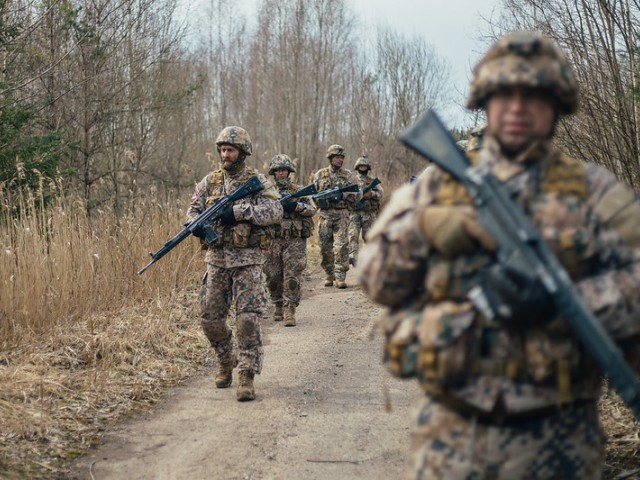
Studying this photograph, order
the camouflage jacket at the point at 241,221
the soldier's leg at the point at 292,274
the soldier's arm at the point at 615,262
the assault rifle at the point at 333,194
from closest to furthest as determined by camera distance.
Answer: the soldier's arm at the point at 615,262 → the camouflage jacket at the point at 241,221 → the soldier's leg at the point at 292,274 → the assault rifle at the point at 333,194

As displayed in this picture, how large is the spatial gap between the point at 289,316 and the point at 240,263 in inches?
122

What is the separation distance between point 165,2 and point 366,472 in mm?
10632

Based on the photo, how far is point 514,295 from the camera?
182cm

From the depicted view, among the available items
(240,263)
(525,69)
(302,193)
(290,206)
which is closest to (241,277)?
(240,263)

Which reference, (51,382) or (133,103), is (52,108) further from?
(51,382)

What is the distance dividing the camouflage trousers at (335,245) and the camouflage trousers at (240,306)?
5.72 metres

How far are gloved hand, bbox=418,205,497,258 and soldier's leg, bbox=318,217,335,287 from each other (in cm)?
955

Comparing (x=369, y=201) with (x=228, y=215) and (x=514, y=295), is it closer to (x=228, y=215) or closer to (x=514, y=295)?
(x=228, y=215)

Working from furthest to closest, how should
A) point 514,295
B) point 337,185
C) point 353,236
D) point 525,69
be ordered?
point 353,236 → point 337,185 → point 525,69 → point 514,295

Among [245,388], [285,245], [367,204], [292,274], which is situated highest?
[367,204]

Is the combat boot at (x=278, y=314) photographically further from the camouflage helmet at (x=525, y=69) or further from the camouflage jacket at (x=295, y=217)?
the camouflage helmet at (x=525, y=69)

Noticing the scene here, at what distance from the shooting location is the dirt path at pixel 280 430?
13.7ft

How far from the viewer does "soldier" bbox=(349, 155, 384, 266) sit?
40.3 feet

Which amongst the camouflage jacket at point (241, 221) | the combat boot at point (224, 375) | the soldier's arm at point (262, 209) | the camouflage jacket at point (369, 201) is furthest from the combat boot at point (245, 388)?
the camouflage jacket at point (369, 201)
